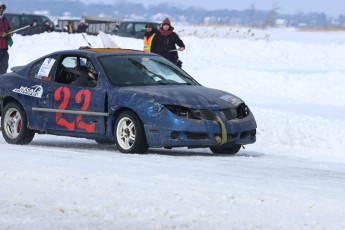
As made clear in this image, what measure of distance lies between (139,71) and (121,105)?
930 mm

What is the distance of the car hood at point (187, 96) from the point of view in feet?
41.0

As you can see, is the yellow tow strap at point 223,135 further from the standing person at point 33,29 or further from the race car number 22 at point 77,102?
the standing person at point 33,29

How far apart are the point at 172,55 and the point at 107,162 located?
922cm

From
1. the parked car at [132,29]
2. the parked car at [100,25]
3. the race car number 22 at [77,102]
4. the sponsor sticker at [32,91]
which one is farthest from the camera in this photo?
the parked car at [100,25]

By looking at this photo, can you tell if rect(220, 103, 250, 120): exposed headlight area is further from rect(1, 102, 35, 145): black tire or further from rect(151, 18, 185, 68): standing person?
rect(151, 18, 185, 68): standing person

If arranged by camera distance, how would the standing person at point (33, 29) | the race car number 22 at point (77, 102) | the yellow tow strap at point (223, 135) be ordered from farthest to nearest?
the standing person at point (33, 29) < the race car number 22 at point (77, 102) < the yellow tow strap at point (223, 135)

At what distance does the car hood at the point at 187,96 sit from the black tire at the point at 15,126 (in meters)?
1.84

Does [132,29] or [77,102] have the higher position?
[77,102]

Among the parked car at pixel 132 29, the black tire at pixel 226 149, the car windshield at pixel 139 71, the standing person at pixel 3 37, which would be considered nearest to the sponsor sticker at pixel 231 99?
the black tire at pixel 226 149

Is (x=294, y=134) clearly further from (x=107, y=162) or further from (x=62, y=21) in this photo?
(x=62, y=21)

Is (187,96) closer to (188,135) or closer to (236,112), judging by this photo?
(188,135)

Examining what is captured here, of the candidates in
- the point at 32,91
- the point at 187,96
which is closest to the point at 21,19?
the point at 32,91

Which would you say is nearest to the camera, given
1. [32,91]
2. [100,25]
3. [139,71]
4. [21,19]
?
[139,71]

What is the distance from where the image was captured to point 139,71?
531 inches
